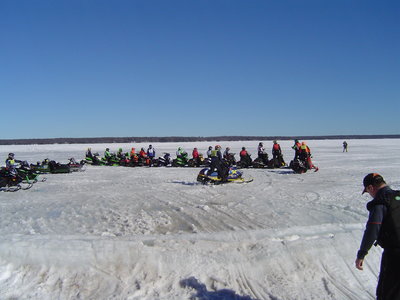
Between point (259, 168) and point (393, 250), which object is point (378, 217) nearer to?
point (393, 250)

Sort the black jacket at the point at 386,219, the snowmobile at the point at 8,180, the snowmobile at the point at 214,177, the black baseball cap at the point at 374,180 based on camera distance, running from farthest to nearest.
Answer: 1. the snowmobile at the point at 214,177
2. the snowmobile at the point at 8,180
3. the black baseball cap at the point at 374,180
4. the black jacket at the point at 386,219

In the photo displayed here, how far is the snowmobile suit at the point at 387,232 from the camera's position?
2768mm

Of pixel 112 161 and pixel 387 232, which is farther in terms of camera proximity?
pixel 112 161

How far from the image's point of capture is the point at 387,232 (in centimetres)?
281

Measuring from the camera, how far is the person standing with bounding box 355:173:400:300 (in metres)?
2.77

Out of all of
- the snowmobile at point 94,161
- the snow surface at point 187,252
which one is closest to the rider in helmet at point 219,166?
the snow surface at point 187,252

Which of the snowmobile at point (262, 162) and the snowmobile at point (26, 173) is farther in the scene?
the snowmobile at point (262, 162)

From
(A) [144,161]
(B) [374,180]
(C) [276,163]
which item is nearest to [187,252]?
(B) [374,180]

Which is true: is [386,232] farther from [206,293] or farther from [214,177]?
[214,177]

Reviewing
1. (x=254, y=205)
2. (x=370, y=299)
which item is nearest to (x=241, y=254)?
(x=370, y=299)

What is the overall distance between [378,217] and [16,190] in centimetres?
1195

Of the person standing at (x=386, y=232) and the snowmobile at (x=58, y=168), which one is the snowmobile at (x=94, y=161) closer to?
the snowmobile at (x=58, y=168)

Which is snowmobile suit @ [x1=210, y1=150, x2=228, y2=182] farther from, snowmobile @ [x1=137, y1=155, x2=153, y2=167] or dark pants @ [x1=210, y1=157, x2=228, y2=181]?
snowmobile @ [x1=137, y1=155, x2=153, y2=167]

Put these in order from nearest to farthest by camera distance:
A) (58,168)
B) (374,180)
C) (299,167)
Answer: (374,180) < (299,167) < (58,168)
